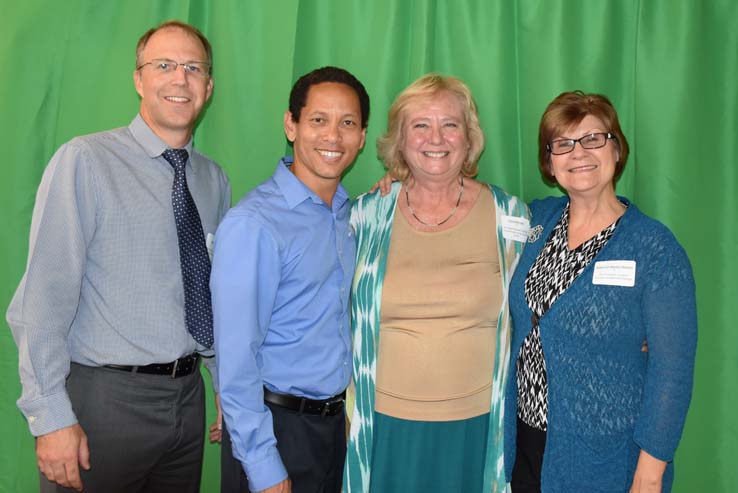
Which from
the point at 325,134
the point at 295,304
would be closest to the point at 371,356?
the point at 295,304

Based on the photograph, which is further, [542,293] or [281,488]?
[542,293]

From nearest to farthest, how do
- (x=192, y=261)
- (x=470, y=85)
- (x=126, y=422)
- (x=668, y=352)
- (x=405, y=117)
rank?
1. (x=668, y=352)
2. (x=126, y=422)
3. (x=192, y=261)
4. (x=405, y=117)
5. (x=470, y=85)

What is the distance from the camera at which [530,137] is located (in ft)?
7.43

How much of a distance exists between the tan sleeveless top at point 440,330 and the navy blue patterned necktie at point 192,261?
55cm

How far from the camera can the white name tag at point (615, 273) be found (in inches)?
59.4

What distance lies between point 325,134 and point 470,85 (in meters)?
0.89

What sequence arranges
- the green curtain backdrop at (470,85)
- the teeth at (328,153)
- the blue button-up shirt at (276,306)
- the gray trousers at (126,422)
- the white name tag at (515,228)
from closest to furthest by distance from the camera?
the blue button-up shirt at (276,306)
the gray trousers at (126,422)
the teeth at (328,153)
the white name tag at (515,228)
the green curtain backdrop at (470,85)

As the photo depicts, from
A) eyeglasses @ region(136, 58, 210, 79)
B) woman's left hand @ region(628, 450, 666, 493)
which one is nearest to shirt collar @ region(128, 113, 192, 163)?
eyeglasses @ region(136, 58, 210, 79)

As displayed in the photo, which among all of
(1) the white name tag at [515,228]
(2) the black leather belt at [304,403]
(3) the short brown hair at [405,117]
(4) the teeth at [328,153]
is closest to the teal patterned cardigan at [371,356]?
(1) the white name tag at [515,228]

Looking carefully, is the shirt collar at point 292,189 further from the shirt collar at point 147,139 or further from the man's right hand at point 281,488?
the man's right hand at point 281,488

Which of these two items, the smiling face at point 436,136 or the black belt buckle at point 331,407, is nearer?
the black belt buckle at point 331,407

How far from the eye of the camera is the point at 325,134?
165cm

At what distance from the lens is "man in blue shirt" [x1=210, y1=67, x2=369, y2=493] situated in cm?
145

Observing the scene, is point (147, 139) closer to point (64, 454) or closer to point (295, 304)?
point (295, 304)
